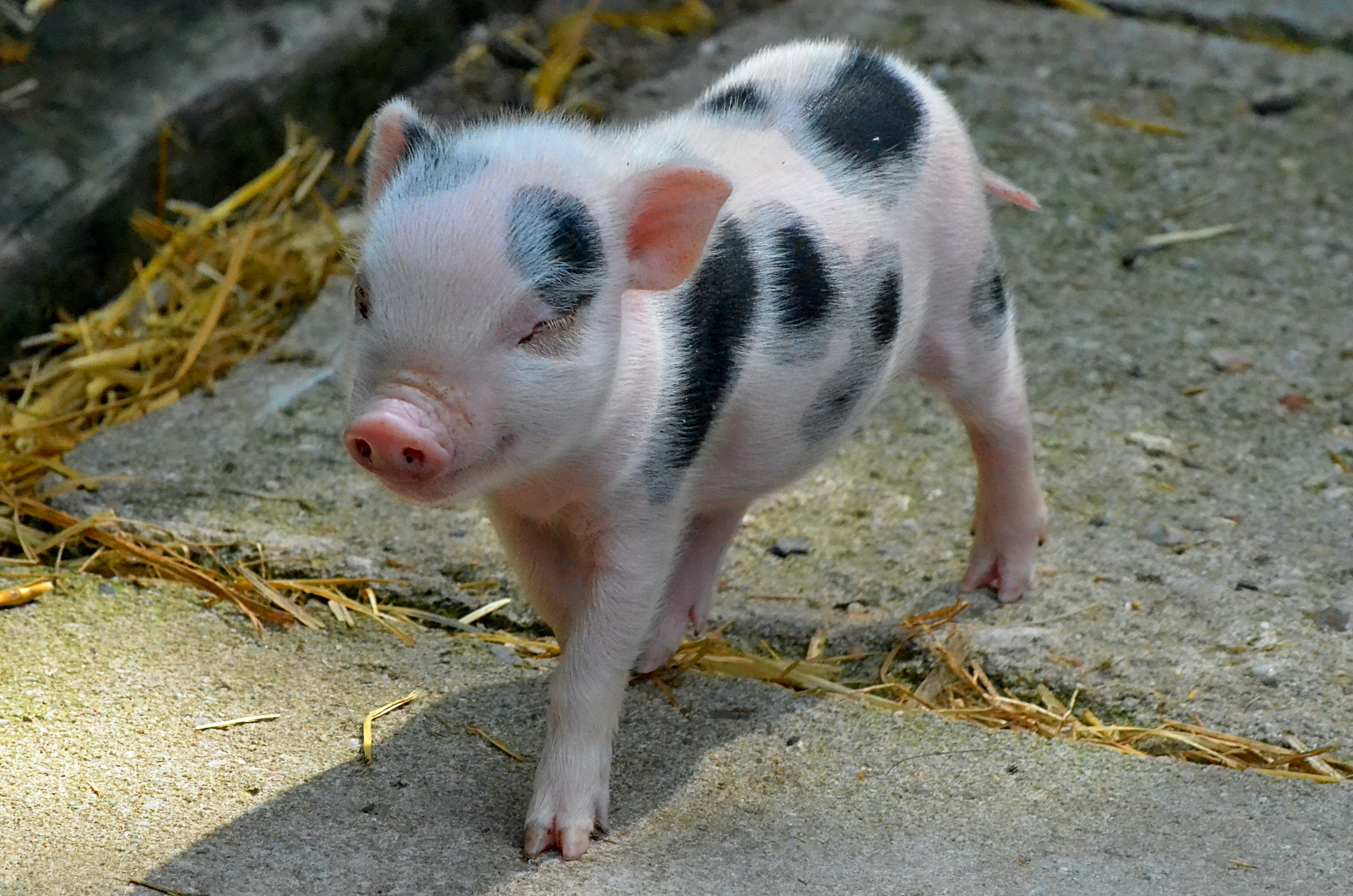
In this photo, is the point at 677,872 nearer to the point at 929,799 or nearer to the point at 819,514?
the point at 929,799

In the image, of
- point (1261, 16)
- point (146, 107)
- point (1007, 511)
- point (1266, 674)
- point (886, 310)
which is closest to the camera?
point (886, 310)

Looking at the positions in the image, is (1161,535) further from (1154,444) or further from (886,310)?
(886,310)

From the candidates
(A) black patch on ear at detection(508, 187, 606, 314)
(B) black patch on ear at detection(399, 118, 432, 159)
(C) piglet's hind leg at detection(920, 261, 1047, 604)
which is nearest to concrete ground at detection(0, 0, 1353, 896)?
(C) piglet's hind leg at detection(920, 261, 1047, 604)

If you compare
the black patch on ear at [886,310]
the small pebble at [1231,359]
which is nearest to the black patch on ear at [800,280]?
the black patch on ear at [886,310]

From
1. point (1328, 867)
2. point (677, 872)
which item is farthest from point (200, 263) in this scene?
point (1328, 867)

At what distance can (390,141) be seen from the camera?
9.37 ft

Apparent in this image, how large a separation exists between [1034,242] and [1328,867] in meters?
2.84

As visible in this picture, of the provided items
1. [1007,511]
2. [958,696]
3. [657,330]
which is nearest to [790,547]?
[1007,511]

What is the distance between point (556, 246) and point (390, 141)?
46cm

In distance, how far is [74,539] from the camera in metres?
3.87

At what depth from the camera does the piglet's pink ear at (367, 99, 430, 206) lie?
2.82 meters

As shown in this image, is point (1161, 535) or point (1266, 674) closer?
point (1266, 674)

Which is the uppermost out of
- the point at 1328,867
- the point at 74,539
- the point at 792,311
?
the point at 792,311

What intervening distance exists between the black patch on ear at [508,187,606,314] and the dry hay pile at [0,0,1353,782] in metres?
1.03
